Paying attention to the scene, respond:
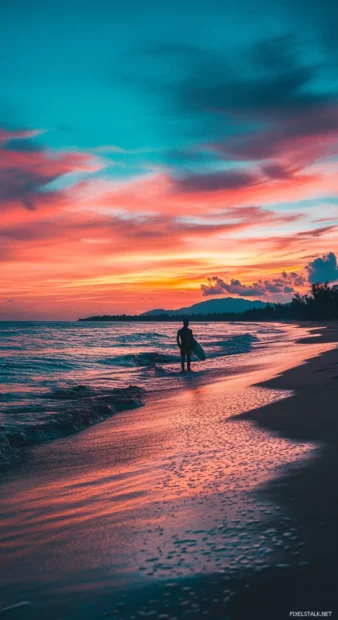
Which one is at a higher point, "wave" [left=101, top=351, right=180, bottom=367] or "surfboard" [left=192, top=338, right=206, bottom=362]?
"surfboard" [left=192, top=338, right=206, bottom=362]

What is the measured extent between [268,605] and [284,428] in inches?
184

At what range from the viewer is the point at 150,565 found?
3045 millimetres

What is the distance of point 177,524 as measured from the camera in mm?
3660

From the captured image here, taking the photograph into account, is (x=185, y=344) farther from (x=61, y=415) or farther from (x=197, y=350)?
(x=61, y=415)

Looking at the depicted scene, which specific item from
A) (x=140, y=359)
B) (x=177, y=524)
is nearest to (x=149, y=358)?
(x=140, y=359)

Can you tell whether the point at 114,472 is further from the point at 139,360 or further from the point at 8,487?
the point at 139,360

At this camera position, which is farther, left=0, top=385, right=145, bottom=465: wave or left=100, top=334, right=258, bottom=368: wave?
left=100, top=334, right=258, bottom=368: wave

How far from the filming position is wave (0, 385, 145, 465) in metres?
7.96

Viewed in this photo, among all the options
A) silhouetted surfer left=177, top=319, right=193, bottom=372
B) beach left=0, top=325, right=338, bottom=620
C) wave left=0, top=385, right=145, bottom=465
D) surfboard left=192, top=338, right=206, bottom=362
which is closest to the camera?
beach left=0, top=325, right=338, bottom=620

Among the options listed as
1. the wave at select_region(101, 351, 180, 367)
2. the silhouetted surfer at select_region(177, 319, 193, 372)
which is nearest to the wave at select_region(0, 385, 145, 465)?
the silhouetted surfer at select_region(177, 319, 193, 372)

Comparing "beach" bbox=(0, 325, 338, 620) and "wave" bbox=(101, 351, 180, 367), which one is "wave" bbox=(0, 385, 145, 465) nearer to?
"beach" bbox=(0, 325, 338, 620)

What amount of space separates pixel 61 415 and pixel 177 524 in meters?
6.51

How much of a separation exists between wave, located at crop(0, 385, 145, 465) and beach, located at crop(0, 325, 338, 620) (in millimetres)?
439

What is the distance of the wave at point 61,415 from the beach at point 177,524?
1.44ft
